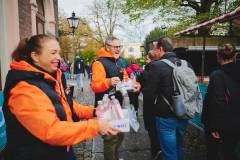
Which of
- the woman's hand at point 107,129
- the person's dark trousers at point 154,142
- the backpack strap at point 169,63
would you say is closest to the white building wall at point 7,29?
the person's dark trousers at point 154,142

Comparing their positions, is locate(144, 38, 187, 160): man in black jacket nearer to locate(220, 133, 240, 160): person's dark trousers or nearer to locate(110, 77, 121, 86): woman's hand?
locate(110, 77, 121, 86): woman's hand

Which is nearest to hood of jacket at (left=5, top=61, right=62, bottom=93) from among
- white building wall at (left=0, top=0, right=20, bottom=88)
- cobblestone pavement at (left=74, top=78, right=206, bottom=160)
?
cobblestone pavement at (left=74, top=78, right=206, bottom=160)

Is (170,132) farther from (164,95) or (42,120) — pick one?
(42,120)

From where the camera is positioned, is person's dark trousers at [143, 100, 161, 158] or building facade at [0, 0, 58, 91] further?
building facade at [0, 0, 58, 91]

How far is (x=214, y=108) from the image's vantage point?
3.36m

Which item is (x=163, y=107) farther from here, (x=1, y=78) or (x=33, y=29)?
(x=33, y=29)

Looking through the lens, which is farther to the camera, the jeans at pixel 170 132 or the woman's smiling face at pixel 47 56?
the jeans at pixel 170 132

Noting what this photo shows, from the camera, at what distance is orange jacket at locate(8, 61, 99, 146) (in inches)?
69.2

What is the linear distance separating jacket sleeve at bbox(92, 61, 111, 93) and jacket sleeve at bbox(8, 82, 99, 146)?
1.93 m

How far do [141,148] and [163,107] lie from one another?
→ 1997mm

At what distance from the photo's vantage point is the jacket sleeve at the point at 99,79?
3799 mm

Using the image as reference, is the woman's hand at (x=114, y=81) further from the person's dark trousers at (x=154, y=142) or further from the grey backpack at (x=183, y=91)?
the person's dark trousers at (x=154, y=142)

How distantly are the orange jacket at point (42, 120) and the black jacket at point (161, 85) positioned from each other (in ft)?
5.99

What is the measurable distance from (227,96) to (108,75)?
1516 mm
